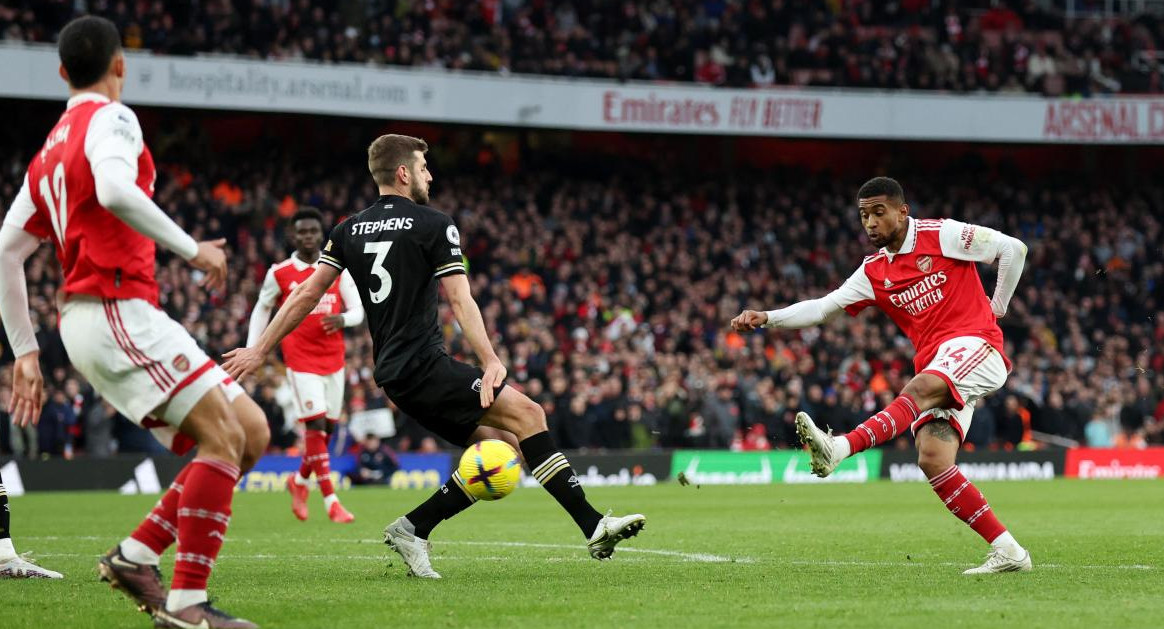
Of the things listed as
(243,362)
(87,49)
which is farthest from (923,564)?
(87,49)

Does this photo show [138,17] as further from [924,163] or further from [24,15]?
[924,163]

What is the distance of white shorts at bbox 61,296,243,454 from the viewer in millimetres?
5816

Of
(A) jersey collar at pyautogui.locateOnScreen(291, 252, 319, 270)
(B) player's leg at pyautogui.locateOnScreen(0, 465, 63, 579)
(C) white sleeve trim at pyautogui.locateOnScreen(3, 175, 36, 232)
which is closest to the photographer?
(C) white sleeve trim at pyautogui.locateOnScreen(3, 175, 36, 232)

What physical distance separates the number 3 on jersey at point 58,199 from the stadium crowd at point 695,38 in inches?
922

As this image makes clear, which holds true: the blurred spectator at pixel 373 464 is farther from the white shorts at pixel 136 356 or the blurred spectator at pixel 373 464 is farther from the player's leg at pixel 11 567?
the white shorts at pixel 136 356

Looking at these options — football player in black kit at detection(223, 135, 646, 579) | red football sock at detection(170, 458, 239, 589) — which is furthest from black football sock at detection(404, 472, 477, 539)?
red football sock at detection(170, 458, 239, 589)

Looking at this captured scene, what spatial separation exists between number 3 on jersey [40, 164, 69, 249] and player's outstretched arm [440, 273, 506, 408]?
2211 millimetres

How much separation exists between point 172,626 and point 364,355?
738 inches

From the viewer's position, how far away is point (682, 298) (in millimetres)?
30359

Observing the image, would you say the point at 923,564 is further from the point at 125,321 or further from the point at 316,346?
the point at 316,346

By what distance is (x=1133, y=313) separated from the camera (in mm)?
32219

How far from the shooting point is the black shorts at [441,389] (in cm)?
795

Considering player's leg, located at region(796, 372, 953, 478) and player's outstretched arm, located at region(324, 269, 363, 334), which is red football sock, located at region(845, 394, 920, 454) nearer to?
player's leg, located at region(796, 372, 953, 478)

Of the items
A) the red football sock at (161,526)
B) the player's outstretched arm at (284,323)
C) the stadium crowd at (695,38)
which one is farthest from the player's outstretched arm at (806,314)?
the stadium crowd at (695,38)
